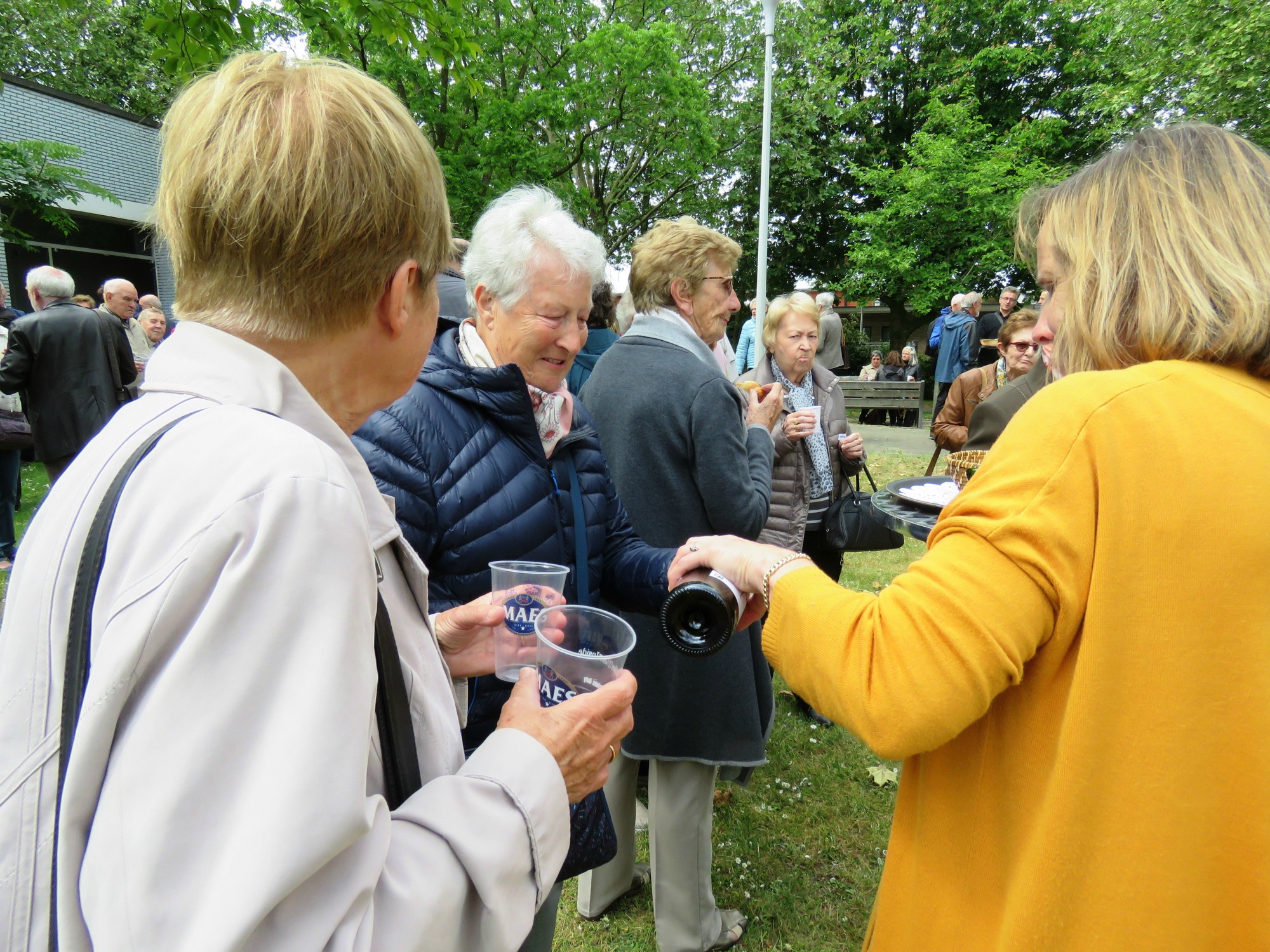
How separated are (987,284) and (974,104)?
219 inches

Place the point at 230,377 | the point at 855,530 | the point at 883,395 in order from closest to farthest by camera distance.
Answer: the point at 230,377
the point at 855,530
the point at 883,395

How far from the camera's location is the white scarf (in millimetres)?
2098

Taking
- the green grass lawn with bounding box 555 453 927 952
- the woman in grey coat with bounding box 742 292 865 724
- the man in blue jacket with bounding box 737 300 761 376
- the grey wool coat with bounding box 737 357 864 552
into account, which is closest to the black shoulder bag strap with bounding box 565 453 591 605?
the green grass lawn with bounding box 555 453 927 952

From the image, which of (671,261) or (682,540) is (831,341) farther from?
(682,540)

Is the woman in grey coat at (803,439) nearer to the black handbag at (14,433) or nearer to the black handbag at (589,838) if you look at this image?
the black handbag at (589,838)

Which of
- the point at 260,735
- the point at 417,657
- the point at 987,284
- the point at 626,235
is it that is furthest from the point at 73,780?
the point at 987,284

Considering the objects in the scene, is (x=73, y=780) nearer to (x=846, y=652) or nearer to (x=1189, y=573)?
(x=846, y=652)

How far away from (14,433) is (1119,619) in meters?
8.07

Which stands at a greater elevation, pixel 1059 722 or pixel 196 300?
pixel 196 300

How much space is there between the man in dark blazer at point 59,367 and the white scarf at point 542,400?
19.2ft

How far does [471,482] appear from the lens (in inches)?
73.7

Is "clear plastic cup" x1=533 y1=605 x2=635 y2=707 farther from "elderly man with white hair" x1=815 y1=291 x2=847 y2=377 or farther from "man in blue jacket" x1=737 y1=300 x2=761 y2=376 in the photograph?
"man in blue jacket" x1=737 y1=300 x2=761 y2=376

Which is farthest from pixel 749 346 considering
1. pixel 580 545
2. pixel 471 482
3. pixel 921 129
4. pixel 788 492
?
pixel 921 129

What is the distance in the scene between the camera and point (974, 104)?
2145 centimetres
